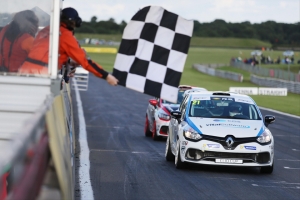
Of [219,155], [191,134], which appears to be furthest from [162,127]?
[219,155]

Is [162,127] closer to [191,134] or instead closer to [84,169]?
Result: [191,134]

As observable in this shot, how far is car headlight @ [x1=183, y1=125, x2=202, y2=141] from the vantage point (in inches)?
498

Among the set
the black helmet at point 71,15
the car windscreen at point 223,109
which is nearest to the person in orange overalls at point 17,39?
the black helmet at point 71,15

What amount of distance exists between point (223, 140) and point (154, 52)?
5.72 m

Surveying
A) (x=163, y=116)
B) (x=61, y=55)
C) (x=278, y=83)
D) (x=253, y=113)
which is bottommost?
(x=278, y=83)

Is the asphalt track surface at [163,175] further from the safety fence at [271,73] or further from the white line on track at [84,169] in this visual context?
the safety fence at [271,73]

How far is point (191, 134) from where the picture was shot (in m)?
12.8

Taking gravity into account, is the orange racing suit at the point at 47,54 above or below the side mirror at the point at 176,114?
above

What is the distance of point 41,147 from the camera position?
4605mm

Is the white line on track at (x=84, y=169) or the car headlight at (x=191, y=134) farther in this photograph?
the car headlight at (x=191, y=134)

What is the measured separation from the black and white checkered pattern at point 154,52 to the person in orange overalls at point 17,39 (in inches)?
34.2

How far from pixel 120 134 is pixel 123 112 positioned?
9123mm

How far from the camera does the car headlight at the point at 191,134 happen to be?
498 inches

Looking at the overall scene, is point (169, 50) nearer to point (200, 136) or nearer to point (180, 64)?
point (180, 64)
